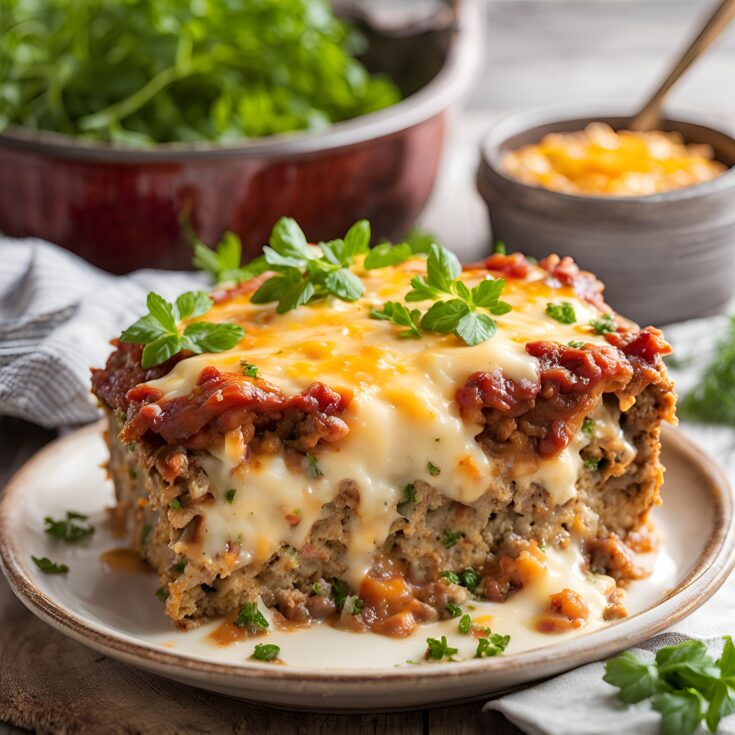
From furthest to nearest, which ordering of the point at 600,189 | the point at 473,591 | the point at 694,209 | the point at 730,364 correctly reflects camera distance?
1. the point at 600,189
2. the point at 694,209
3. the point at 730,364
4. the point at 473,591

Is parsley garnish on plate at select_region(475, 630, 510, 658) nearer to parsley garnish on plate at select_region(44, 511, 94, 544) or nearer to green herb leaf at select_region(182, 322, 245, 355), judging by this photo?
green herb leaf at select_region(182, 322, 245, 355)

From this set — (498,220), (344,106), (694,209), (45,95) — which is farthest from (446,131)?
(45,95)

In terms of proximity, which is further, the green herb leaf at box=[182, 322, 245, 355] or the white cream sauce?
the green herb leaf at box=[182, 322, 245, 355]

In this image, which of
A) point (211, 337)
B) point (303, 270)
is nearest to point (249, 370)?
point (211, 337)

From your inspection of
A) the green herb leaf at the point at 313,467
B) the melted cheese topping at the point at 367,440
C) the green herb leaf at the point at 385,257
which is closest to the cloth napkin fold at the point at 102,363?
the melted cheese topping at the point at 367,440

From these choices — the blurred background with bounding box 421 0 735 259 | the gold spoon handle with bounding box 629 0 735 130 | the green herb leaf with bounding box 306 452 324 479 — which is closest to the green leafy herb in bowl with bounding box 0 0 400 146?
the gold spoon handle with bounding box 629 0 735 130

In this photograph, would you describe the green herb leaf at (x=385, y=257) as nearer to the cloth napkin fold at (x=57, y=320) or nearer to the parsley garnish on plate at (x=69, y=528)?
the parsley garnish on plate at (x=69, y=528)

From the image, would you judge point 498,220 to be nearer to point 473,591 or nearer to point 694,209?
point 694,209
